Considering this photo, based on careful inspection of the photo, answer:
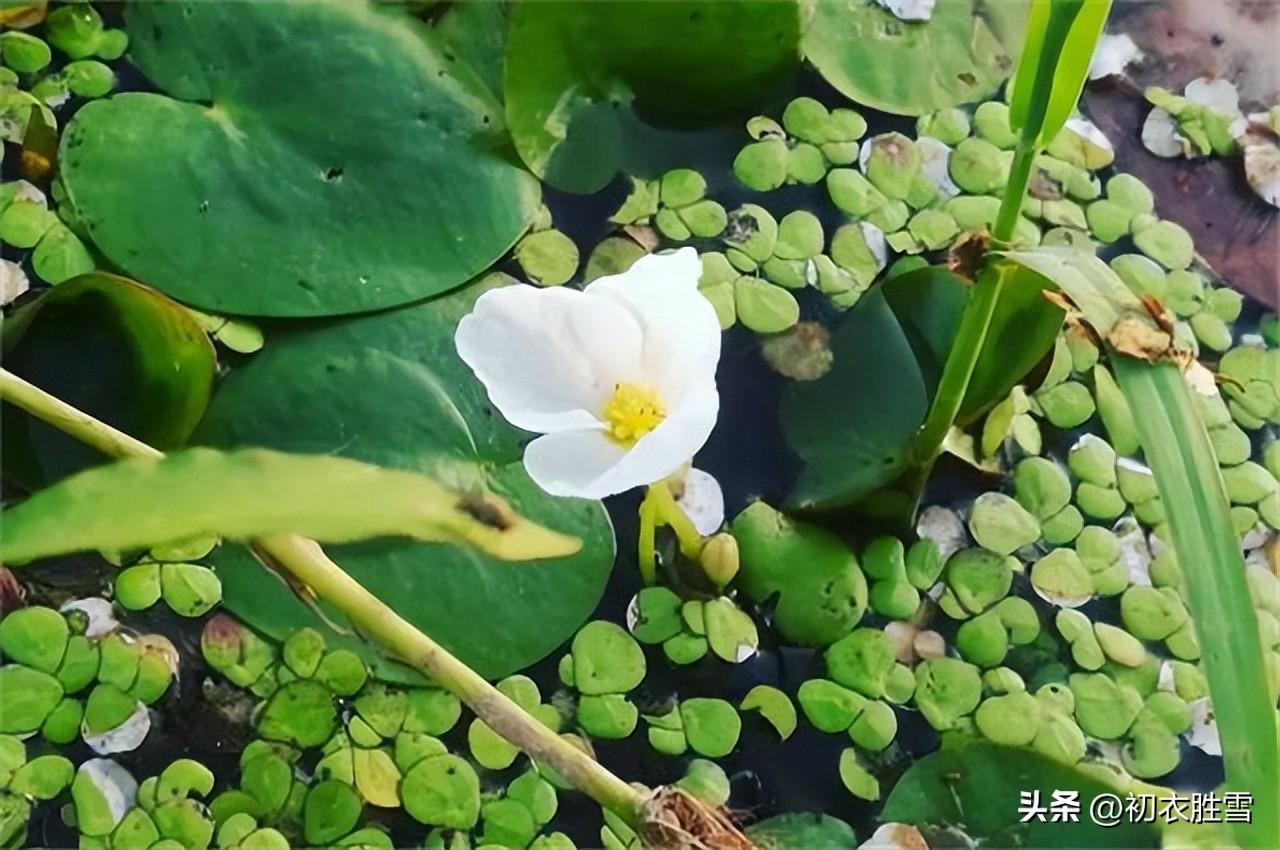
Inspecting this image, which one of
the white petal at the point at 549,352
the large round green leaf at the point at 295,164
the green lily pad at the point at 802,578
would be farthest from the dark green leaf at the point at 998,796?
the large round green leaf at the point at 295,164

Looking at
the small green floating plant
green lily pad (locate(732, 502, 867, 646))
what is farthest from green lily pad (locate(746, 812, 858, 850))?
green lily pad (locate(732, 502, 867, 646))

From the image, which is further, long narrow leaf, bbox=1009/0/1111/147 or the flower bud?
the flower bud

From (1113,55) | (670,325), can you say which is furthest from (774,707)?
(1113,55)

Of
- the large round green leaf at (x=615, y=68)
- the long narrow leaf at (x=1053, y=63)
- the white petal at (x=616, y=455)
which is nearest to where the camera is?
the long narrow leaf at (x=1053, y=63)

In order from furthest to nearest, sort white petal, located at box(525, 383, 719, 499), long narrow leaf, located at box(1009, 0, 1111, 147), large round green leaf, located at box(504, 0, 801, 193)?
large round green leaf, located at box(504, 0, 801, 193)
white petal, located at box(525, 383, 719, 499)
long narrow leaf, located at box(1009, 0, 1111, 147)

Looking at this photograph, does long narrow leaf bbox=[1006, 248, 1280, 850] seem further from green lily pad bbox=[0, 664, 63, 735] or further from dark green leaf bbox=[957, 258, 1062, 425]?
green lily pad bbox=[0, 664, 63, 735]

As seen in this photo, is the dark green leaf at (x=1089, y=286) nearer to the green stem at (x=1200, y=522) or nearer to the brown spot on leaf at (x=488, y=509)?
the green stem at (x=1200, y=522)

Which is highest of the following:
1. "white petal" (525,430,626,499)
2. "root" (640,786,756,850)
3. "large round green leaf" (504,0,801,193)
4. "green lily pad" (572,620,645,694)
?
"large round green leaf" (504,0,801,193)
